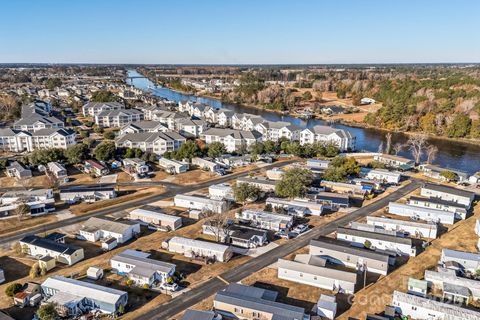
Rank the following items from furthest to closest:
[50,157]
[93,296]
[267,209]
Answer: [50,157] → [267,209] → [93,296]

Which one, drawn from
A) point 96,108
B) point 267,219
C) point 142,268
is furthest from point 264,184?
point 96,108

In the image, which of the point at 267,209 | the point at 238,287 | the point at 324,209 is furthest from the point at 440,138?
the point at 238,287

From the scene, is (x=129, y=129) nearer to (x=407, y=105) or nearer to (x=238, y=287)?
(x=238, y=287)

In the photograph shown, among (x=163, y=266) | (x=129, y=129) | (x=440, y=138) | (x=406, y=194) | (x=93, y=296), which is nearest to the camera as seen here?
(x=93, y=296)

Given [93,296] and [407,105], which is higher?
[407,105]

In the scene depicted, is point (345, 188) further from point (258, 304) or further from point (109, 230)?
point (109, 230)

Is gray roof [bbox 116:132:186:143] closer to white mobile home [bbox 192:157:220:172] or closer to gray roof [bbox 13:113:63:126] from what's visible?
white mobile home [bbox 192:157:220:172]

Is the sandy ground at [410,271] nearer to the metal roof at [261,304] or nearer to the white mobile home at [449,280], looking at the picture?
the white mobile home at [449,280]

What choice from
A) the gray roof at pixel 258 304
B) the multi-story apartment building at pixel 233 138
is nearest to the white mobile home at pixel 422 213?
the gray roof at pixel 258 304
